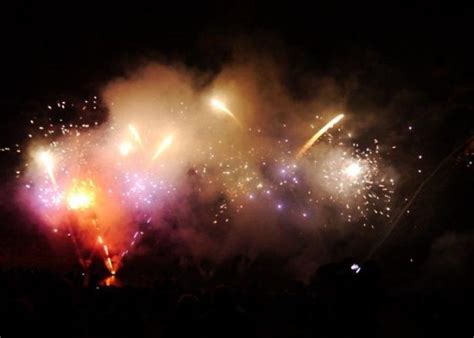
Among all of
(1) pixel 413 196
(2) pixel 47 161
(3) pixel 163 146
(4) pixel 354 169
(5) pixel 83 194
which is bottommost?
(1) pixel 413 196

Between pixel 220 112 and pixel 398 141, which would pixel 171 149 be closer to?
pixel 220 112

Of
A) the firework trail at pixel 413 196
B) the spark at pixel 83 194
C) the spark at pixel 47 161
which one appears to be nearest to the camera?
the firework trail at pixel 413 196

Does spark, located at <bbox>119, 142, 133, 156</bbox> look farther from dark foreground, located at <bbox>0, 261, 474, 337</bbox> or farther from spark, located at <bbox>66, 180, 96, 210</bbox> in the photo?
dark foreground, located at <bbox>0, 261, 474, 337</bbox>

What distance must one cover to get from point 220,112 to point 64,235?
5.37 meters

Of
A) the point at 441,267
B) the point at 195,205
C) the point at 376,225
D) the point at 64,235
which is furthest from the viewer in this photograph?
the point at 64,235

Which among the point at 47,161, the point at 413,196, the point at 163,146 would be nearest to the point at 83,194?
the point at 47,161

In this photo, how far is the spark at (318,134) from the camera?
A: 9.83 metres

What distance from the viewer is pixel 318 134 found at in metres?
9.94

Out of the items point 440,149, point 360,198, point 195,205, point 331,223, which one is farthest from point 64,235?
point 440,149

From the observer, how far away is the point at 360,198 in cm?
914

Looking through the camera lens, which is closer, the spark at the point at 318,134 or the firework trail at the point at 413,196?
the firework trail at the point at 413,196

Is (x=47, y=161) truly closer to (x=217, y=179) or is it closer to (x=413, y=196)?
(x=217, y=179)

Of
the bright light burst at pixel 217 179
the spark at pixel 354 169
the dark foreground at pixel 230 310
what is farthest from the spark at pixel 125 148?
the spark at pixel 354 169

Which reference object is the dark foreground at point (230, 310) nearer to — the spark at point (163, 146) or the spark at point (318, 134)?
the spark at point (318, 134)
